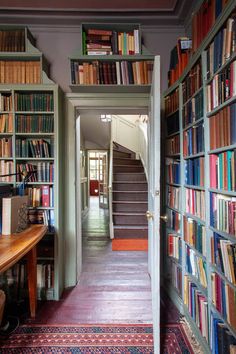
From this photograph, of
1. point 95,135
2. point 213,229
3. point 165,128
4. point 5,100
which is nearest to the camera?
point 213,229

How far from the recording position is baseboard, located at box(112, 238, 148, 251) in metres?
3.87

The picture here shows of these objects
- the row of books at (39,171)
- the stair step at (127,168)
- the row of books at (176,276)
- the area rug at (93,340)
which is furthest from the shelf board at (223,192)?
the stair step at (127,168)

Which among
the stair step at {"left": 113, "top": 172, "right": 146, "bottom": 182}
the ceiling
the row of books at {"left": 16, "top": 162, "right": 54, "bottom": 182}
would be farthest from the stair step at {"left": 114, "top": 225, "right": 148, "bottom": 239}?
the ceiling

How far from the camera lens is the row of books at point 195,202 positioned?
1.68m

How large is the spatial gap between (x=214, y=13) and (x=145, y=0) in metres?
1.04

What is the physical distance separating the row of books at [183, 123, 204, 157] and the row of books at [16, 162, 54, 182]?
4.26 ft

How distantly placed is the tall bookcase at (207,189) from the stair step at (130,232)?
205cm

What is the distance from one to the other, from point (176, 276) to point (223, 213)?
3.61ft

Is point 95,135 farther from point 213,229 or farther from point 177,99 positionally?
point 213,229

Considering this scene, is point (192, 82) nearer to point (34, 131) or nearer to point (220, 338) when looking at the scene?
point (34, 131)

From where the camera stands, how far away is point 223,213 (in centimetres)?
137

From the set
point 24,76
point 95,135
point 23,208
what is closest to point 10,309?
point 23,208

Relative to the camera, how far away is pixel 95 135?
764 centimetres

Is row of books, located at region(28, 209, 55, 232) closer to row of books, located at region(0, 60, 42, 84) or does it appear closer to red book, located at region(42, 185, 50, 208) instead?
red book, located at region(42, 185, 50, 208)
